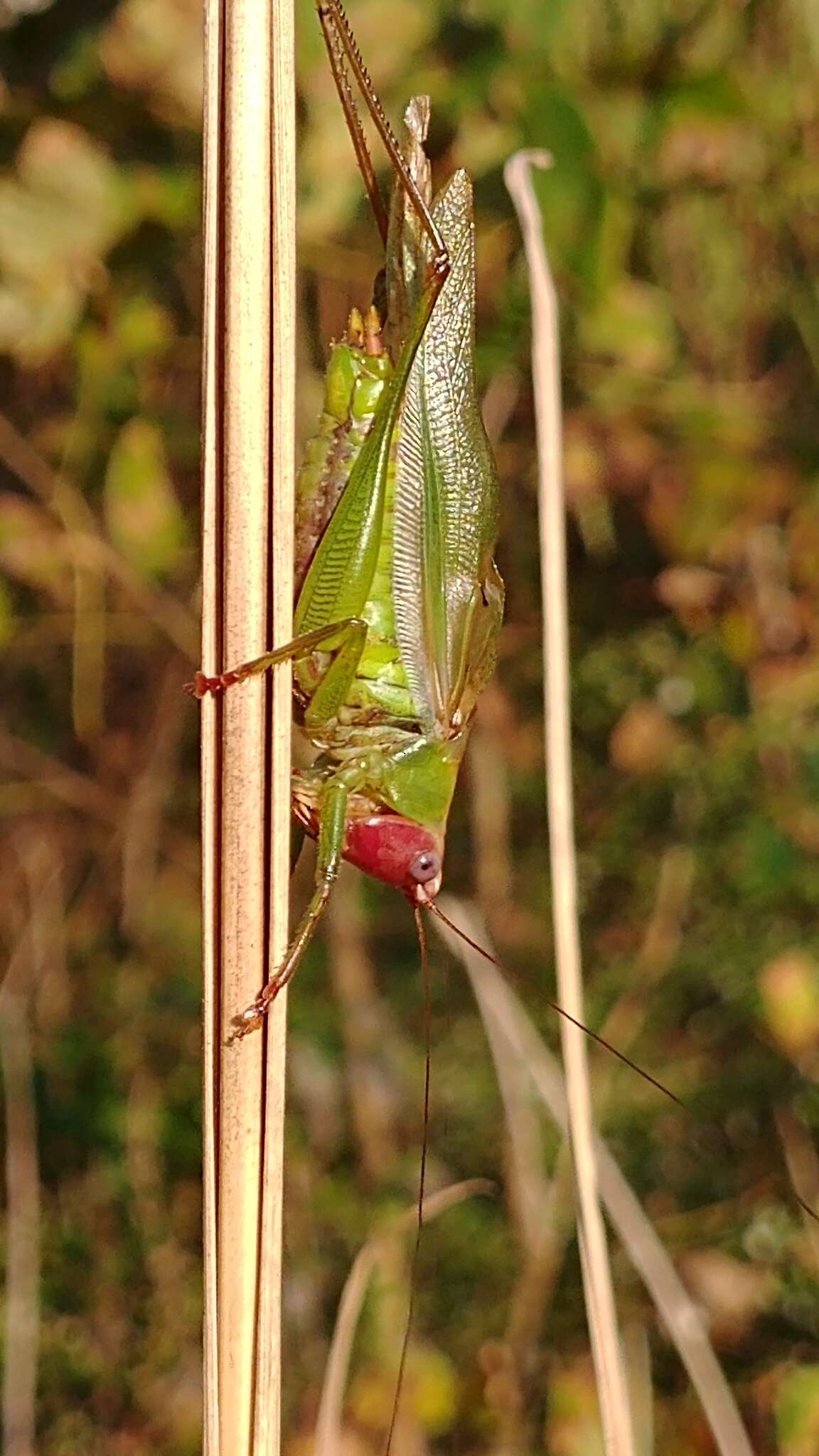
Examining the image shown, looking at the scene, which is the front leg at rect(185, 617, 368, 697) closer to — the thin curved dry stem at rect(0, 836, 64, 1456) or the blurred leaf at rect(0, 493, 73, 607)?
the blurred leaf at rect(0, 493, 73, 607)

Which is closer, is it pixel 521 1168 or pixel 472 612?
pixel 472 612

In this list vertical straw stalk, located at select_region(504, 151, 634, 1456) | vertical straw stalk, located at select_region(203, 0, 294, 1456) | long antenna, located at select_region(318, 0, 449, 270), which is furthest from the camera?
vertical straw stalk, located at select_region(504, 151, 634, 1456)

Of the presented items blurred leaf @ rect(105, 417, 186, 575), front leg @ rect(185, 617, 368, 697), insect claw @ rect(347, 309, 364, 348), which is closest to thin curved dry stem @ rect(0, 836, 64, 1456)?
blurred leaf @ rect(105, 417, 186, 575)

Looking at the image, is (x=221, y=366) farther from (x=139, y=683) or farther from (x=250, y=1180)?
(x=139, y=683)

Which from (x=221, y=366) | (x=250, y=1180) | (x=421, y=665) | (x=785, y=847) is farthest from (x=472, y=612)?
(x=785, y=847)

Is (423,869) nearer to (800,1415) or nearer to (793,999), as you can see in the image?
(793,999)

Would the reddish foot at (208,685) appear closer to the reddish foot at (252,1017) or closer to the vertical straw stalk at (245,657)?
the vertical straw stalk at (245,657)
